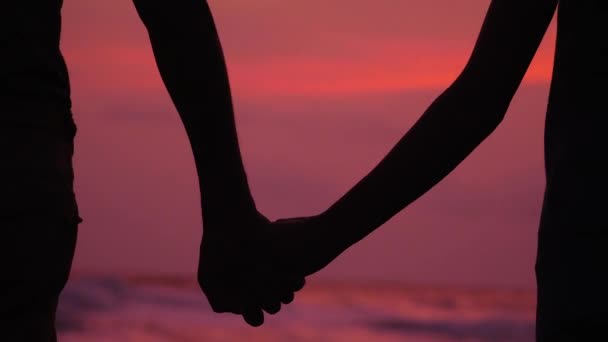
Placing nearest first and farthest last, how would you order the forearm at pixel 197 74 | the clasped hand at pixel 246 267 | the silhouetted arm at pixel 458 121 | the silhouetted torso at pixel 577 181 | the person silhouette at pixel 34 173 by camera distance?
the silhouetted torso at pixel 577 181, the person silhouette at pixel 34 173, the silhouetted arm at pixel 458 121, the forearm at pixel 197 74, the clasped hand at pixel 246 267

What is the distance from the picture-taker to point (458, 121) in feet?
6.31

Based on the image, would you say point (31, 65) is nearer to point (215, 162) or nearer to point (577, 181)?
point (215, 162)

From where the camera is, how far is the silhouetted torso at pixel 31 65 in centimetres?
161

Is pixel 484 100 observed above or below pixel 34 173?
above

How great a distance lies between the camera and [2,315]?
161cm

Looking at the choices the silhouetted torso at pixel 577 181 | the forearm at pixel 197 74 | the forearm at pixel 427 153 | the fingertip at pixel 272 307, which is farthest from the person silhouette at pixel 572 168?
the fingertip at pixel 272 307

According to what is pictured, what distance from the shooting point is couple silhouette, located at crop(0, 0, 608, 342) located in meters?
1.44

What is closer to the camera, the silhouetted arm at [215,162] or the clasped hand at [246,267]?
the silhouetted arm at [215,162]

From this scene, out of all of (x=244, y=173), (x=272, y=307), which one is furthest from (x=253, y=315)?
(x=244, y=173)

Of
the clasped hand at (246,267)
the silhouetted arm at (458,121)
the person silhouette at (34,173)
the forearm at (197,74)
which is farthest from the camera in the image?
the clasped hand at (246,267)

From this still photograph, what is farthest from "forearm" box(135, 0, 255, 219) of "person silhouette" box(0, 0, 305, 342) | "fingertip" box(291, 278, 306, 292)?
"person silhouette" box(0, 0, 305, 342)

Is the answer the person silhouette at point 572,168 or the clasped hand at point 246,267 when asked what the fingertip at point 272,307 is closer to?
the clasped hand at point 246,267

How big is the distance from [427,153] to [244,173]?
1.94ft

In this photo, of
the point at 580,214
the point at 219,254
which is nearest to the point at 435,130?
the point at 580,214
